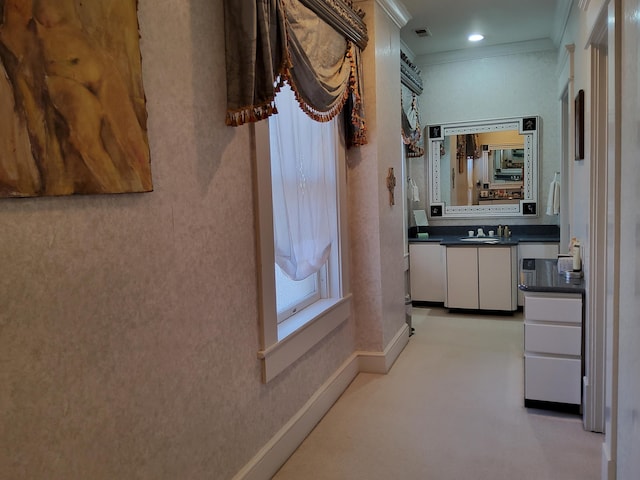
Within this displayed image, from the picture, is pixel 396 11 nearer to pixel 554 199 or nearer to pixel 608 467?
pixel 554 199

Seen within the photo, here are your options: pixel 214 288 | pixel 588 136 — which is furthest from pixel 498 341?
pixel 214 288

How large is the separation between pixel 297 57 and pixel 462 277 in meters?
3.39

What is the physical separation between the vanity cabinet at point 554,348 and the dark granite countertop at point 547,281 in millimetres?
38

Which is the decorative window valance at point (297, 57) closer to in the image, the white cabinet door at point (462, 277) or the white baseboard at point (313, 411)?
the white baseboard at point (313, 411)

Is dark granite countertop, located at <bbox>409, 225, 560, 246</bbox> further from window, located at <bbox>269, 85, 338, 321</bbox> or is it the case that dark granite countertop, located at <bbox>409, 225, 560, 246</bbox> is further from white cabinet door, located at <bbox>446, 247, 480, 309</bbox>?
window, located at <bbox>269, 85, 338, 321</bbox>

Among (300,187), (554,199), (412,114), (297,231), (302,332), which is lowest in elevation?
(302,332)

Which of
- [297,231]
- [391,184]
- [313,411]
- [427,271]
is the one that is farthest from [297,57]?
[427,271]

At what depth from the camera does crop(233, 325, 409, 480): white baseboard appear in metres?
2.23

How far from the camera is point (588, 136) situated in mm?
2590

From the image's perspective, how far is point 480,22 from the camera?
14.7 feet

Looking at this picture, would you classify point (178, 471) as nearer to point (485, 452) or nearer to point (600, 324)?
point (485, 452)

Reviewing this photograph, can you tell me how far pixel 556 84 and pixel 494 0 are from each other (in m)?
1.58

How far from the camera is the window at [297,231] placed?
89.1 inches

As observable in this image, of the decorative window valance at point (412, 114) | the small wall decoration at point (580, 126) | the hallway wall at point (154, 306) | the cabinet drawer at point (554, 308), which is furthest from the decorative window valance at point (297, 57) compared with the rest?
the decorative window valance at point (412, 114)
